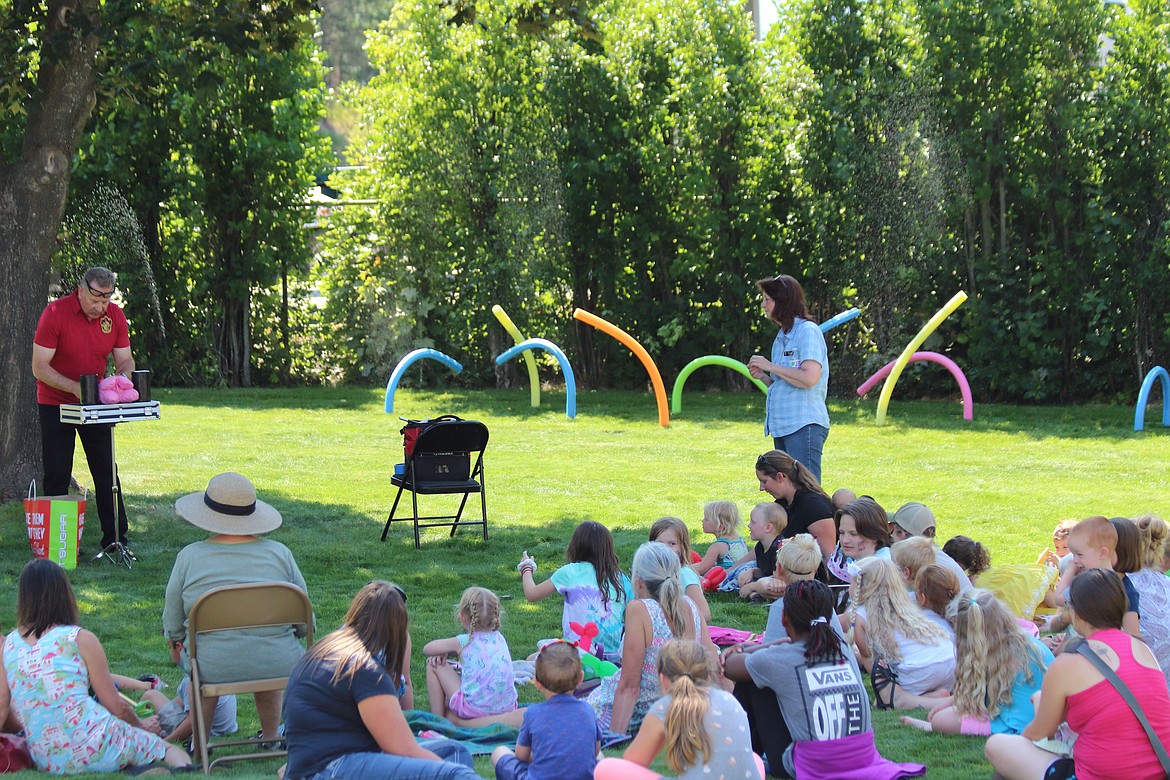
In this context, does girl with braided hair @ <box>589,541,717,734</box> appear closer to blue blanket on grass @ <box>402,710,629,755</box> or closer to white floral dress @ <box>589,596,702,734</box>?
white floral dress @ <box>589,596,702,734</box>

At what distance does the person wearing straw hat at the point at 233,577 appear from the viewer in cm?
471

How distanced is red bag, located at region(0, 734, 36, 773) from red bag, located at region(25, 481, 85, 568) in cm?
315

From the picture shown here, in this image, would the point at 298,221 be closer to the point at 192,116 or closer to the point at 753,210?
the point at 192,116

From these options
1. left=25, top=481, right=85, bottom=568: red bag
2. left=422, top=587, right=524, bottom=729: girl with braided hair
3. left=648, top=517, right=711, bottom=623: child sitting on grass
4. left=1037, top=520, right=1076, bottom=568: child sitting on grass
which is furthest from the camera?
left=25, top=481, right=85, bottom=568: red bag

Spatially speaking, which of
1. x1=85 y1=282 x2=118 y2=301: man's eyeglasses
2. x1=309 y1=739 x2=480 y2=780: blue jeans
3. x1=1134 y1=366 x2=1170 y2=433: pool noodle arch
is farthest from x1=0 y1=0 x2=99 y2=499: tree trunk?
x1=1134 y1=366 x2=1170 y2=433: pool noodle arch

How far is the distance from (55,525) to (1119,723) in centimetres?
605

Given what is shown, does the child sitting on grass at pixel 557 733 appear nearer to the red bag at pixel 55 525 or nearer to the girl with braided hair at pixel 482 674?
the girl with braided hair at pixel 482 674

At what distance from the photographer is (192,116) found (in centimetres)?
1683

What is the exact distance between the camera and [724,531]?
7.69 m

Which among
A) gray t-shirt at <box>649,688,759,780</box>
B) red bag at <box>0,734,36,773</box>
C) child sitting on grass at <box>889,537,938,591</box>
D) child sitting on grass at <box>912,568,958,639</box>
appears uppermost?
child sitting on grass at <box>889,537,938,591</box>

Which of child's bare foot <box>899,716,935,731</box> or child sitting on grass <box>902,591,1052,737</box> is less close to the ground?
child sitting on grass <box>902,591,1052,737</box>

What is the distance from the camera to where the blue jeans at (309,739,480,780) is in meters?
3.95

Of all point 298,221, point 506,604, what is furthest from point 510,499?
point 298,221

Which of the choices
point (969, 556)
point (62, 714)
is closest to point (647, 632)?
point (62, 714)
